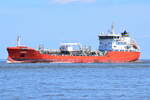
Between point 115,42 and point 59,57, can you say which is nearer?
point 59,57

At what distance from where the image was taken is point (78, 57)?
325ft

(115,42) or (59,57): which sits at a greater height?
(115,42)

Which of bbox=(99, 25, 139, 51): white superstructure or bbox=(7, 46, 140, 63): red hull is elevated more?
bbox=(99, 25, 139, 51): white superstructure

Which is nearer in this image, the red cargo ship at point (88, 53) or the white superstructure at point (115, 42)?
the red cargo ship at point (88, 53)

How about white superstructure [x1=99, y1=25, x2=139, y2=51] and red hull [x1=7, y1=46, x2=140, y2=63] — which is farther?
white superstructure [x1=99, y1=25, x2=139, y2=51]

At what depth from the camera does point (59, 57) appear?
9650cm

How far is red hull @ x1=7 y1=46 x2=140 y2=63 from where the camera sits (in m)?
91.4

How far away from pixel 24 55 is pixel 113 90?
5643cm

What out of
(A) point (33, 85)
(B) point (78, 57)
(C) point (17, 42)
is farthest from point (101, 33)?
(A) point (33, 85)

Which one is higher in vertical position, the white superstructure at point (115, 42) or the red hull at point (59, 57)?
the white superstructure at point (115, 42)

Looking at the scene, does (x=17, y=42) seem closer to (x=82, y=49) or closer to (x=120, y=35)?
(x=82, y=49)

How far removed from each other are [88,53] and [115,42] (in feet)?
21.8

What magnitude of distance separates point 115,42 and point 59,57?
1426 cm

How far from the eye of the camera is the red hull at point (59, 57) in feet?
300
